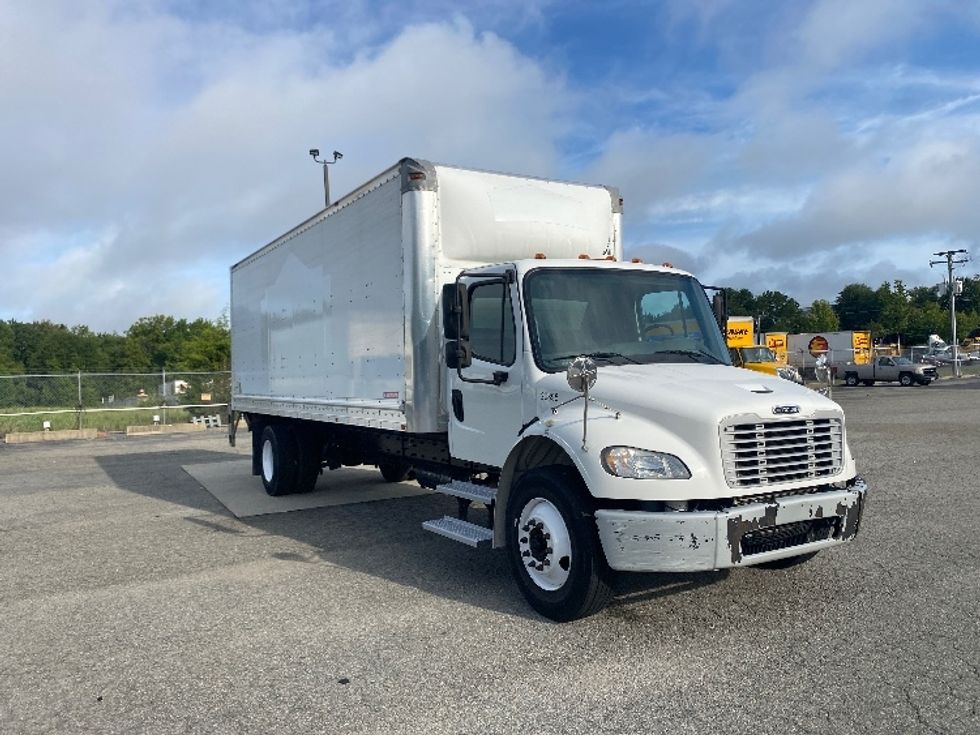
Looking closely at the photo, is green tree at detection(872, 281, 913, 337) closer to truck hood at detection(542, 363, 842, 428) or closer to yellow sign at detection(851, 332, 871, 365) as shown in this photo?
yellow sign at detection(851, 332, 871, 365)

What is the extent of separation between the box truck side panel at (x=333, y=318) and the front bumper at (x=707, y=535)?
2759mm

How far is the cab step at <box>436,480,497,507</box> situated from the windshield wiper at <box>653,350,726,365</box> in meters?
1.66

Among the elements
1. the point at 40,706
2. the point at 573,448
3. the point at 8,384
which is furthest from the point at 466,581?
the point at 8,384

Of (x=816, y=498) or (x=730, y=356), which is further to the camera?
→ (x=730, y=356)

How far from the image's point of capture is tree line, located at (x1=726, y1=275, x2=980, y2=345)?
322ft

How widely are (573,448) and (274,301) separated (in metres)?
6.79

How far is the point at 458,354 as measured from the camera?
6.18m

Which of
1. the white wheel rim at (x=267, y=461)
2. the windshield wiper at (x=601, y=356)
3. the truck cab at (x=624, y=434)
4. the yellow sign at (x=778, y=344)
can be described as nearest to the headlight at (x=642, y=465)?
the truck cab at (x=624, y=434)

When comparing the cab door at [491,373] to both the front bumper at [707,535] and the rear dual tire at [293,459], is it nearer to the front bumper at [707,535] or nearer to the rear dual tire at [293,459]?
the front bumper at [707,535]

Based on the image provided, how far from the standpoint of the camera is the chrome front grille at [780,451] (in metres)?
4.85

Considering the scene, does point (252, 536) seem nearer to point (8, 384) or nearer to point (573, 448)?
point (573, 448)

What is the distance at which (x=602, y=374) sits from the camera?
557cm

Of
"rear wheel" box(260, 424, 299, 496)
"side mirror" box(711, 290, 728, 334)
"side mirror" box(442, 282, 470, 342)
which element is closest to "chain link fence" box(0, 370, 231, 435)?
"rear wheel" box(260, 424, 299, 496)

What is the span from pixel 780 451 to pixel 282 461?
720 cm
